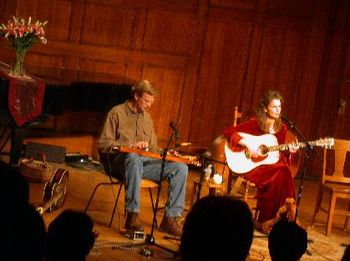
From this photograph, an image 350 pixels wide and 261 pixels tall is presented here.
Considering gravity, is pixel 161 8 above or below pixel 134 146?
above

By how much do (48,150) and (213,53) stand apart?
8.16ft

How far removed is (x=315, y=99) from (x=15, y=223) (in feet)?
23.5

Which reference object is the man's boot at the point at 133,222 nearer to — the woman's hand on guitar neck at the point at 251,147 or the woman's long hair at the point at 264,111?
the woman's hand on guitar neck at the point at 251,147

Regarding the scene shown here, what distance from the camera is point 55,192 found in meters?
5.30

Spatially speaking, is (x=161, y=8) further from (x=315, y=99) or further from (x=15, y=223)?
(x=15, y=223)

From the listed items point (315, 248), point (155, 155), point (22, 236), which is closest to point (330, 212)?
point (315, 248)

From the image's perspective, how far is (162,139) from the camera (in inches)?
336

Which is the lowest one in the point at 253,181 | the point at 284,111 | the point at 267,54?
the point at 253,181

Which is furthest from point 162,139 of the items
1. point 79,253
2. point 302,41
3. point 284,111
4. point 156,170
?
point 79,253

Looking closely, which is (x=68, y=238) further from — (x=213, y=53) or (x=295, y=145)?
(x=213, y=53)

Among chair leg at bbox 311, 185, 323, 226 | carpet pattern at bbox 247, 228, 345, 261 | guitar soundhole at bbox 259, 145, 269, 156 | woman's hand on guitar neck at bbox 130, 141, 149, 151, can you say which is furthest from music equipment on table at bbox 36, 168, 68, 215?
chair leg at bbox 311, 185, 323, 226

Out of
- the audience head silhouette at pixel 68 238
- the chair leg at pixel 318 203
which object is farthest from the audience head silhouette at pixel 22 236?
the chair leg at pixel 318 203

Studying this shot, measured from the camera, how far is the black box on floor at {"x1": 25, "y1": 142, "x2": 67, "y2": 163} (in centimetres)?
734

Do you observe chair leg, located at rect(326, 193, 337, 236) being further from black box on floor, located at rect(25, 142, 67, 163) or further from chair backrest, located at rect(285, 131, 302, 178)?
black box on floor, located at rect(25, 142, 67, 163)
